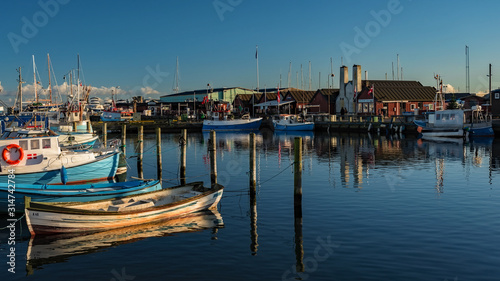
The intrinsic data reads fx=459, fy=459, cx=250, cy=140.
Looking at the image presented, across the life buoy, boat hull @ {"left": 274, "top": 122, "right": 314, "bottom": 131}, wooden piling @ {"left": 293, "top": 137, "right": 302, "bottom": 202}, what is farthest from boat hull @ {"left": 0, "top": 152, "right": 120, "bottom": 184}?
boat hull @ {"left": 274, "top": 122, "right": 314, "bottom": 131}

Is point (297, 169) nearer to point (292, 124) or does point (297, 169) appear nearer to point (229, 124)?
point (292, 124)

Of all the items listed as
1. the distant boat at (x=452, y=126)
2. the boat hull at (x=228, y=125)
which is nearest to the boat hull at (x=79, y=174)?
the distant boat at (x=452, y=126)

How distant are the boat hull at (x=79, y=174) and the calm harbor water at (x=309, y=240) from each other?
355 cm

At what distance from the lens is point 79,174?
27125 millimetres

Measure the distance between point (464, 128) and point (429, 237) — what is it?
167 ft

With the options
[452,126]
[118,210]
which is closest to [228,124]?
[452,126]

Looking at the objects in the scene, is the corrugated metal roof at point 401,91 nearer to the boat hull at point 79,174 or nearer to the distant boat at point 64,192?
the boat hull at point 79,174

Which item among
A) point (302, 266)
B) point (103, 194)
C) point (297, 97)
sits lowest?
point (302, 266)

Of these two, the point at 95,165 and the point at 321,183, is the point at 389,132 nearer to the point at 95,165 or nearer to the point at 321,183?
the point at 321,183

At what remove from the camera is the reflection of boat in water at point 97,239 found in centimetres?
1595

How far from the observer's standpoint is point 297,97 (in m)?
108

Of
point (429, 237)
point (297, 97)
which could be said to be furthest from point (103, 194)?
point (297, 97)

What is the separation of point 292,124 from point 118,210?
6958 cm

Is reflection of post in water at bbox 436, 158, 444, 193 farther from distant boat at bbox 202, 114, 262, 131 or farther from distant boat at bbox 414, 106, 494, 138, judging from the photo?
distant boat at bbox 202, 114, 262, 131
